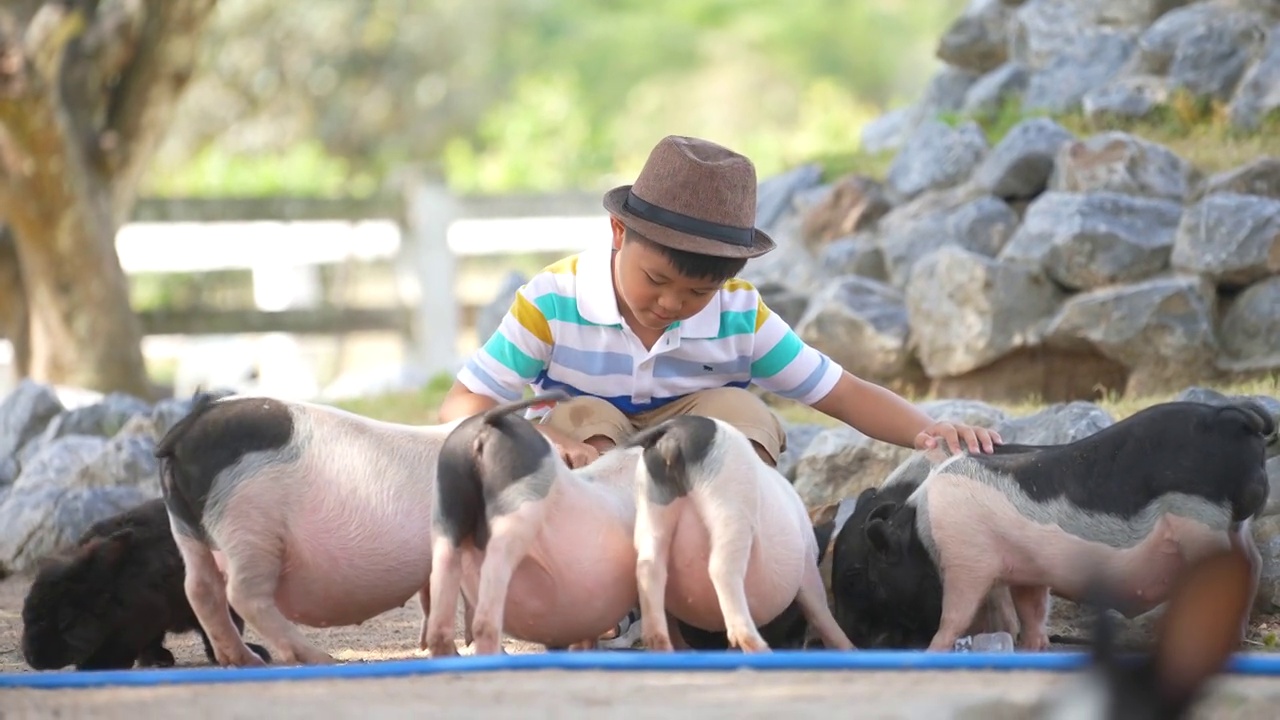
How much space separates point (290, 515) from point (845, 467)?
7.73ft

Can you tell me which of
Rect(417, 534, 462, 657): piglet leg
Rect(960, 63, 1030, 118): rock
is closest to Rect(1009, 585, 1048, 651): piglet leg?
Rect(417, 534, 462, 657): piglet leg

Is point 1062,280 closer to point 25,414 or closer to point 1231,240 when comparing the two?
point 1231,240

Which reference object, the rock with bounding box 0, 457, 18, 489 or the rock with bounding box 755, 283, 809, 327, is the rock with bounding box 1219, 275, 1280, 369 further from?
the rock with bounding box 0, 457, 18, 489

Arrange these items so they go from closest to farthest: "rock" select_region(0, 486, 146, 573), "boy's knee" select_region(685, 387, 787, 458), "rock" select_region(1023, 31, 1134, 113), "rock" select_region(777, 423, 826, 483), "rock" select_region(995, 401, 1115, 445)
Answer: "boy's knee" select_region(685, 387, 787, 458) → "rock" select_region(995, 401, 1115, 445) → "rock" select_region(777, 423, 826, 483) → "rock" select_region(0, 486, 146, 573) → "rock" select_region(1023, 31, 1134, 113)

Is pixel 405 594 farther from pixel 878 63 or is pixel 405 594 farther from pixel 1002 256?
pixel 878 63

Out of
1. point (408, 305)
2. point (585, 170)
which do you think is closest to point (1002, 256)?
point (408, 305)

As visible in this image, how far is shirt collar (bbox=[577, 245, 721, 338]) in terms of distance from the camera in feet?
14.9

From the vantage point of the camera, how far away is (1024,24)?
9969mm

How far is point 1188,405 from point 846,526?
0.91 m

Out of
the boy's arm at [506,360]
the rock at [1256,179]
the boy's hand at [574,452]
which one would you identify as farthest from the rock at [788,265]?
the boy's hand at [574,452]

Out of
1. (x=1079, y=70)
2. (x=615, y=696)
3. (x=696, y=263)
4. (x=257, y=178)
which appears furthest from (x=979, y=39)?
(x=257, y=178)

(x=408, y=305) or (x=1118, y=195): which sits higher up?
(x=1118, y=195)

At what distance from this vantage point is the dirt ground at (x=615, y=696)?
9.42 ft

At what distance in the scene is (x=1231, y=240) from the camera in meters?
7.21
